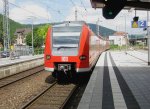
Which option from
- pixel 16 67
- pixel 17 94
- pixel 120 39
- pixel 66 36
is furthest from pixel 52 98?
pixel 120 39

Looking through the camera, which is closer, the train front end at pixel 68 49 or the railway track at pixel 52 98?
the railway track at pixel 52 98

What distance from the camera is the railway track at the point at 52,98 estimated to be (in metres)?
10.2

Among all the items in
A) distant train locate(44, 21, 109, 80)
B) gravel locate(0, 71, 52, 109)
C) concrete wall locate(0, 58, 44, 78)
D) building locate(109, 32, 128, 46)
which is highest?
building locate(109, 32, 128, 46)

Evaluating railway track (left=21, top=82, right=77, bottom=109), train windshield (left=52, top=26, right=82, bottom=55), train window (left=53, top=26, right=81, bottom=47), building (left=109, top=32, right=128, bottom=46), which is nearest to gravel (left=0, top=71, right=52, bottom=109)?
railway track (left=21, top=82, right=77, bottom=109)

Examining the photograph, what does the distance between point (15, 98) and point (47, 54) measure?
351 cm

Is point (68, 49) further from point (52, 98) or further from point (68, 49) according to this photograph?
point (52, 98)

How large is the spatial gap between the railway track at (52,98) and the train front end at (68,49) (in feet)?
2.93

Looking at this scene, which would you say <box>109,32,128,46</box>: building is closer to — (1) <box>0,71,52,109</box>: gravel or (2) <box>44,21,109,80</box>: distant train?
(2) <box>44,21,109,80</box>: distant train

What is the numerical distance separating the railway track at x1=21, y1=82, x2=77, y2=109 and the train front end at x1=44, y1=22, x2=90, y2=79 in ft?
2.93

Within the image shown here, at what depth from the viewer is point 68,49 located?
47.7 feet

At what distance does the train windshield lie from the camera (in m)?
14.5

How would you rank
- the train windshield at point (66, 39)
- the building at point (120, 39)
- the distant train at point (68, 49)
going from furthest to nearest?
1. the building at point (120, 39)
2. the train windshield at point (66, 39)
3. the distant train at point (68, 49)

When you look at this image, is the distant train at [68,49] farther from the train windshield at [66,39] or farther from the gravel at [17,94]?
the gravel at [17,94]

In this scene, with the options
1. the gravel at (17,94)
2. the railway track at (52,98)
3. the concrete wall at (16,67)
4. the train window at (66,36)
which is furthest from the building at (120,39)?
the railway track at (52,98)
